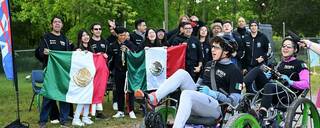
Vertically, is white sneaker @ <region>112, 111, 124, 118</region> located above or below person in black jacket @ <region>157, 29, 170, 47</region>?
below

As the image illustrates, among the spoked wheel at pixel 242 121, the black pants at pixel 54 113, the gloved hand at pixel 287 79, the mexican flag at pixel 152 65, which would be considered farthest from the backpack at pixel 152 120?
the mexican flag at pixel 152 65

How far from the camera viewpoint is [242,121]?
5.23 metres

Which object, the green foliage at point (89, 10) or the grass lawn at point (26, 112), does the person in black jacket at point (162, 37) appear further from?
the green foliage at point (89, 10)

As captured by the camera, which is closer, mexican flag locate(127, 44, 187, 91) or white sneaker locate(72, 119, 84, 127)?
white sneaker locate(72, 119, 84, 127)

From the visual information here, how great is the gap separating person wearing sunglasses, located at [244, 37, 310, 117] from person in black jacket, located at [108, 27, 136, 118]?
10.8 ft

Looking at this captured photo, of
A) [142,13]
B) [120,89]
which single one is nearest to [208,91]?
[120,89]

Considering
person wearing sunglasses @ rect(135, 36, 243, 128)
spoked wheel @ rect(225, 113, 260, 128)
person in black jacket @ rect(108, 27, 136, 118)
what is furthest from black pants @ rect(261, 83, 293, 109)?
person in black jacket @ rect(108, 27, 136, 118)

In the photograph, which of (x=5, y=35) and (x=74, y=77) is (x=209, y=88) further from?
(x=74, y=77)

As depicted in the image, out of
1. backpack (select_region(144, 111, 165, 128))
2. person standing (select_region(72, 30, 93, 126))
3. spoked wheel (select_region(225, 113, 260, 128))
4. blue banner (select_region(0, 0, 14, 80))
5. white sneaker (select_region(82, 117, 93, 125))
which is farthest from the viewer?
white sneaker (select_region(82, 117, 93, 125))

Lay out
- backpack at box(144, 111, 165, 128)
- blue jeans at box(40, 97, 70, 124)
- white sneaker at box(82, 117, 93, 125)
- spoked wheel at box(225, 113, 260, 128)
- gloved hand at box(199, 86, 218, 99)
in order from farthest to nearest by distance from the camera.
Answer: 1. white sneaker at box(82, 117, 93, 125)
2. blue jeans at box(40, 97, 70, 124)
3. gloved hand at box(199, 86, 218, 99)
4. backpack at box(144, 111, 165, 128)
5. spoked wheel at box(225, 113, 260, 128)

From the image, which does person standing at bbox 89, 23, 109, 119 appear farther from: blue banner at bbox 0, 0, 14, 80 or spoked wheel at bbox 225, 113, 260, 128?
spoked wheel at bbox 225, 113, 260, 128

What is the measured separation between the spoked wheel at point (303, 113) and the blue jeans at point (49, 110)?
408cm

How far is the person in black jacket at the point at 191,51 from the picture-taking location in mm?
9586

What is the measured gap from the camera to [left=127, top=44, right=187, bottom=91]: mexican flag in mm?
9594
